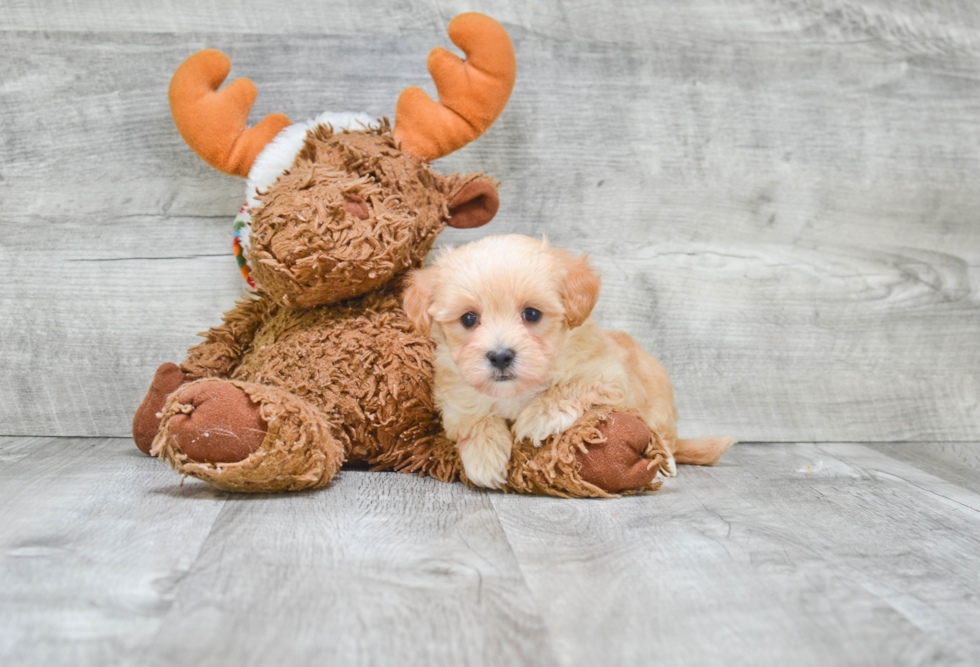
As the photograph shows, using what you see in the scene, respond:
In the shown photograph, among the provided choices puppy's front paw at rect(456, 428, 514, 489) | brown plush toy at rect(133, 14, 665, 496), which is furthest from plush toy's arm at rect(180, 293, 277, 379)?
puppy's front paw at rect(456, 428, 514, 489)

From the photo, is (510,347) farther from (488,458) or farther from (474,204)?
(474,204)

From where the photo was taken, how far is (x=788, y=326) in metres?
2.30

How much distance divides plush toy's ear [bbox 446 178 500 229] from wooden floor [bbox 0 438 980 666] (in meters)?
0.63

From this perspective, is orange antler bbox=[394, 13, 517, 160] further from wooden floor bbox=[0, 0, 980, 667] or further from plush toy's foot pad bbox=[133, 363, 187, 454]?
plush toy's foot pad bbox=[133, 363, 187, 454]

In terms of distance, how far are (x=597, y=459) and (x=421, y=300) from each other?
1.54 ft

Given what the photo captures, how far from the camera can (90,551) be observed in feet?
3.90

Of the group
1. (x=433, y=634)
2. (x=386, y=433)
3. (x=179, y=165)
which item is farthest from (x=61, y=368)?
(x=433, y=634)

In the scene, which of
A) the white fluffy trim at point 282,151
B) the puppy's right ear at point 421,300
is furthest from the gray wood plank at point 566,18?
the puppy's right ear at point 421,300

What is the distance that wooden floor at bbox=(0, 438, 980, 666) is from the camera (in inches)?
36.2

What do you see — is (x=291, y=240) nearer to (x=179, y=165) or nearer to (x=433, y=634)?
(x=179, y=165)

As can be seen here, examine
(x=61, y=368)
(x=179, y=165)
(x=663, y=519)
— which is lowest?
(x=663, y=519)

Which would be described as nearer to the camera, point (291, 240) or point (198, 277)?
point (291, 240)

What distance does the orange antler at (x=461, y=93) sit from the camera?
5.84 ft

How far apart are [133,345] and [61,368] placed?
20 centimetres
